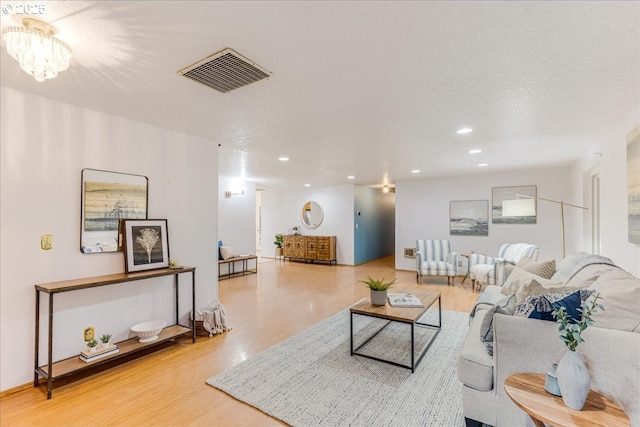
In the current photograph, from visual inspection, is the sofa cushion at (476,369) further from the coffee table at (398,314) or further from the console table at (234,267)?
the console table at (234,267)

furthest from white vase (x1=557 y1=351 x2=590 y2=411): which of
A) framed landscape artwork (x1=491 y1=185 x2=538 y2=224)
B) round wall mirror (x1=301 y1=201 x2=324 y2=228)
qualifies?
round wall mirror (x1=301 y1=201 x2=324 y2=228)

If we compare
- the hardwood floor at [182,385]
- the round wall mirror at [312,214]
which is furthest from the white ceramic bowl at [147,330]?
the round wall mirror at [312,214]

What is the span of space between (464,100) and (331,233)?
646cm

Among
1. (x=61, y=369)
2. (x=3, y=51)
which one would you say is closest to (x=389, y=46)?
(x=3, y=51)

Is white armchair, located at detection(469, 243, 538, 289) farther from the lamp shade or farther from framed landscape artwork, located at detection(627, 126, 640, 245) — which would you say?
framed landscape artwork, located at detection(627, 126, 640, 245)

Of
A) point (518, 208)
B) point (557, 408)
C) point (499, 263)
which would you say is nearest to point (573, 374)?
point (557, 408)

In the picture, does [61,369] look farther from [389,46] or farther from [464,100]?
[464,100]

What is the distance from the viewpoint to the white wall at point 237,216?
6.94 meters

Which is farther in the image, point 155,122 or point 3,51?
point 155,122

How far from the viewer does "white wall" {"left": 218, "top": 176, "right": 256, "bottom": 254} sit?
694 centimetres

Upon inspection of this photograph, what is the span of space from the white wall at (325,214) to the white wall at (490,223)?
1.42 m

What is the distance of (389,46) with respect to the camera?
66.3 inches

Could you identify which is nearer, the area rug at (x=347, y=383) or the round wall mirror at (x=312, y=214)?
the area rug at (x=347, y=383)

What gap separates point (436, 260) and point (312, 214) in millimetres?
3966
